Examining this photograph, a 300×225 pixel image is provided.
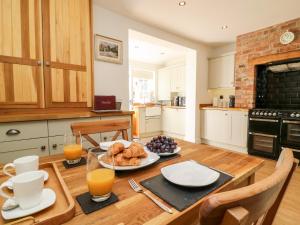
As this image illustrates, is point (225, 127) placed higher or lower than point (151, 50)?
lower

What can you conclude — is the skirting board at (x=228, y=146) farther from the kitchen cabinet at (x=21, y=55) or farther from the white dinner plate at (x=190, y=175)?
the kitchen cabinet at (x=21, y=55)

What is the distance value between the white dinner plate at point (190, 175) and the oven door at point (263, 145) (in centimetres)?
285

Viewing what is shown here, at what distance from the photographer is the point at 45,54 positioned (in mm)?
1831

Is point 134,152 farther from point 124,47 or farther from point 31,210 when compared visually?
point 124,47

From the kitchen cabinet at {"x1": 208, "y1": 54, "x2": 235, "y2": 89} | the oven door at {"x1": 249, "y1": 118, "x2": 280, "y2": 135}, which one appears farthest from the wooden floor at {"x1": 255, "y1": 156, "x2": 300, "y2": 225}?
the kitchen cabinet at {"x1": 208, "y1": 54, "x2": 235, "y2": 89}

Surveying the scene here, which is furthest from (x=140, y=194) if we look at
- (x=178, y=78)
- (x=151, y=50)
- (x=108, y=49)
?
(x=178, y=78)

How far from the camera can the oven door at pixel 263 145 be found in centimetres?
287

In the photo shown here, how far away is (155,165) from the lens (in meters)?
0.85

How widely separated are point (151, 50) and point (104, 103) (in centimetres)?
273

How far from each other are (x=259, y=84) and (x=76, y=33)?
3396 mm

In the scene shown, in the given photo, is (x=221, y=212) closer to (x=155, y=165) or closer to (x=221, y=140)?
(x=155, y=165)

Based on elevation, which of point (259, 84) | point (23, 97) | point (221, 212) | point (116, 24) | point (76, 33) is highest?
point (116, 24)

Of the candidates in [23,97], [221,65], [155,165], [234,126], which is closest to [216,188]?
[155,165]

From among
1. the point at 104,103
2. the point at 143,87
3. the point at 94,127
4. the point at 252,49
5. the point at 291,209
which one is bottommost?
the point at 291,209
